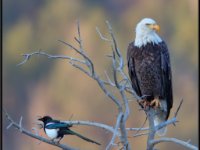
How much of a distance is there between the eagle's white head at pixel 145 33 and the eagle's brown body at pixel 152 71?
0.09 feet

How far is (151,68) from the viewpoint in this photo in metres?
5.88

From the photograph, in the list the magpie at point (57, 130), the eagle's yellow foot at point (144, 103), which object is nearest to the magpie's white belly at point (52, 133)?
the magpie at point (57, 130)

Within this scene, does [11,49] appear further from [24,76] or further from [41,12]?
[41,12]

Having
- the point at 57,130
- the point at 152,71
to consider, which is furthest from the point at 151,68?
the point at 57,130

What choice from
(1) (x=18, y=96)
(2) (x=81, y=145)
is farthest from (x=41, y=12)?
(2) (x=81, y=145)

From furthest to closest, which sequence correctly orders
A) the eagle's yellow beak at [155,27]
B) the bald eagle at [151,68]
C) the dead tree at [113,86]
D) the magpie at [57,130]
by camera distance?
the bald eagle at [151,68] < the eagle's yellow beak at [155,27] < the magpie at [57,130] < the dead tree at [113,86]

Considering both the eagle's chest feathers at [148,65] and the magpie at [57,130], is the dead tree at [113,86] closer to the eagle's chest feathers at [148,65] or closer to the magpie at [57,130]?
the magpie at [57,130]

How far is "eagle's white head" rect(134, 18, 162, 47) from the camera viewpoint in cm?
580

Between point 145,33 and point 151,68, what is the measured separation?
0.80 feet

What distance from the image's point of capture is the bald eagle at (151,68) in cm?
586

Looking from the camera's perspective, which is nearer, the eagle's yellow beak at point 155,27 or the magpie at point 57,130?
the magpie at point 57,130

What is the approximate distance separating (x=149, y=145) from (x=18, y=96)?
45.4 ft

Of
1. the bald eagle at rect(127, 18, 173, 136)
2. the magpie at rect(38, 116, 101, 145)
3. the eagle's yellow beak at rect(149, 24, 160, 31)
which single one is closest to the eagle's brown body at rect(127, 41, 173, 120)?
the bald eagle at rect(127, 18, 173, 136)

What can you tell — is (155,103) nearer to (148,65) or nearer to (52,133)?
(148,65)
